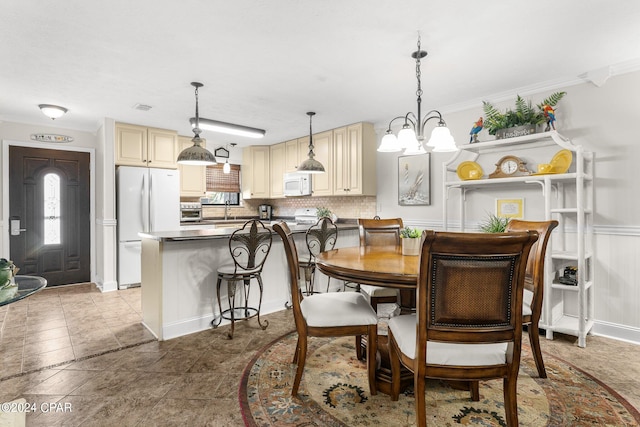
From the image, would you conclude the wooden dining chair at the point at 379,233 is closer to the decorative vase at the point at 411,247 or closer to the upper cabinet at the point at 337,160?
the decorative vase at the point at 411,247

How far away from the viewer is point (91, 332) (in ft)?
10.3

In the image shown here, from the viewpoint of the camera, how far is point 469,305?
4.67 ft

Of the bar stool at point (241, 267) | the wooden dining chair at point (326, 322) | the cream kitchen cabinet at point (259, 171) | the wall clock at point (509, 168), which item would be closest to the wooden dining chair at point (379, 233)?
the bar stool at point (241, 267)

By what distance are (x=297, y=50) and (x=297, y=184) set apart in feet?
10.5

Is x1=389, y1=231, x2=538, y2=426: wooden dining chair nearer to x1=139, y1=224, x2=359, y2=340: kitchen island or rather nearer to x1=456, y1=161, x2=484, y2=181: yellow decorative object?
x1=139, y1=224, x2=359, y2=340: kitchen island

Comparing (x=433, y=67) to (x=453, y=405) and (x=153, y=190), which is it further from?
(x=153, y=190)

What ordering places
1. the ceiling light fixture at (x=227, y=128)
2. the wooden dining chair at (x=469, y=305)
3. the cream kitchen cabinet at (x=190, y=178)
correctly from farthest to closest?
1. the cream kitchen cabinet at (x=190, y=178)
2. the ceiling light fixture at (x=227, y=128)
3. the wooden dining chair at (x=469, y=305)

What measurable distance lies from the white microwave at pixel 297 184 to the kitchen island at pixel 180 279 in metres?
2.49

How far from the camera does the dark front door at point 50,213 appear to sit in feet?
15.4

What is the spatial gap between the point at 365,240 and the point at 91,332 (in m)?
2.63

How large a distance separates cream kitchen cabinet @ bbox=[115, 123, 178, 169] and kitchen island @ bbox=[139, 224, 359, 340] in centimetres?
222

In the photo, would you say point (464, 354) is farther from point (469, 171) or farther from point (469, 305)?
point (469, 171)

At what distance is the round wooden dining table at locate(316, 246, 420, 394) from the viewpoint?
1.75 metres

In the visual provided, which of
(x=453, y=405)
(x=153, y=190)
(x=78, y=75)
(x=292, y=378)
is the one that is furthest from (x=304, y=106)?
(x=453, y=405)
